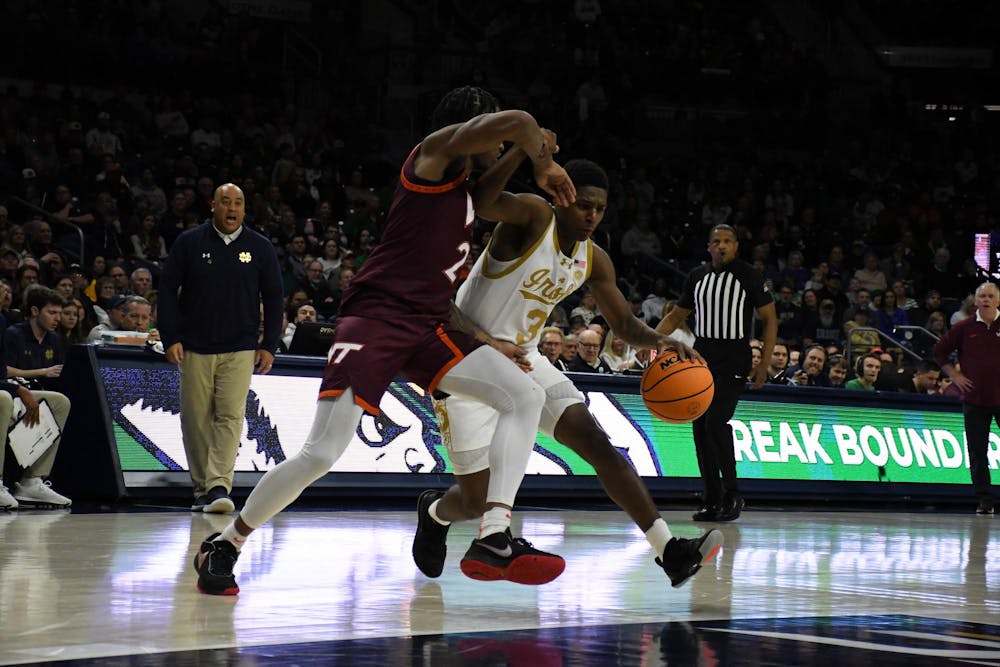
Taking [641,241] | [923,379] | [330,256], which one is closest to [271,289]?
[330,256]

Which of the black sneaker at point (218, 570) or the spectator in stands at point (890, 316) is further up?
the spectator in stands at point (890, 316)

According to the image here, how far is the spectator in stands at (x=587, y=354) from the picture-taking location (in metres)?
11.9

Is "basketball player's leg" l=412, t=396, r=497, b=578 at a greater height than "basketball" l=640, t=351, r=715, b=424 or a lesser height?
lesser

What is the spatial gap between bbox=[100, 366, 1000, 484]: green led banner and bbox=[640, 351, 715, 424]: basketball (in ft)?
13.5

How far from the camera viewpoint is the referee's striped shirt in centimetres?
999

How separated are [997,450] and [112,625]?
415 inches

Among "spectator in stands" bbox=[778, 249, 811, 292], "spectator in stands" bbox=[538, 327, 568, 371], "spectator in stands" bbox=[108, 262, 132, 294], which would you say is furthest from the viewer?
"spectator in stands" bbox=[778, 249, 811, 292]

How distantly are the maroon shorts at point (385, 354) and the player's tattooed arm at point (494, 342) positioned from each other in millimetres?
163

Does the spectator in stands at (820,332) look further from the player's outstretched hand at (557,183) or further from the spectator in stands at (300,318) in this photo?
the player's outstretched hand at (557,183)

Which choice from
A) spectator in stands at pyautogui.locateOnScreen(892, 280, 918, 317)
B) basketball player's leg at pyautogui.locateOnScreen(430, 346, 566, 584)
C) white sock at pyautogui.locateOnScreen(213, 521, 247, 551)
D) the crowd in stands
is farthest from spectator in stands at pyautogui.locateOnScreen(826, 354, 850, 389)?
white sock at pyautogui.locateOnScreen(213, 521, 247, 551)

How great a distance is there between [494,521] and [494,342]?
808 mm

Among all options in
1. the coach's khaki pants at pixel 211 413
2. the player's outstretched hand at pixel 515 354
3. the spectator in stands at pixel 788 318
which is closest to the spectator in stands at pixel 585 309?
the spectator in stands at pixel 788 318

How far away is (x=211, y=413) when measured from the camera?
30.0 ft

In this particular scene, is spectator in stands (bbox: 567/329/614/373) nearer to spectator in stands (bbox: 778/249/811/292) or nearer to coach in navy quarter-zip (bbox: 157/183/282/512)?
coach in navy quarter-zip (bbox: 157/183/282/512)
